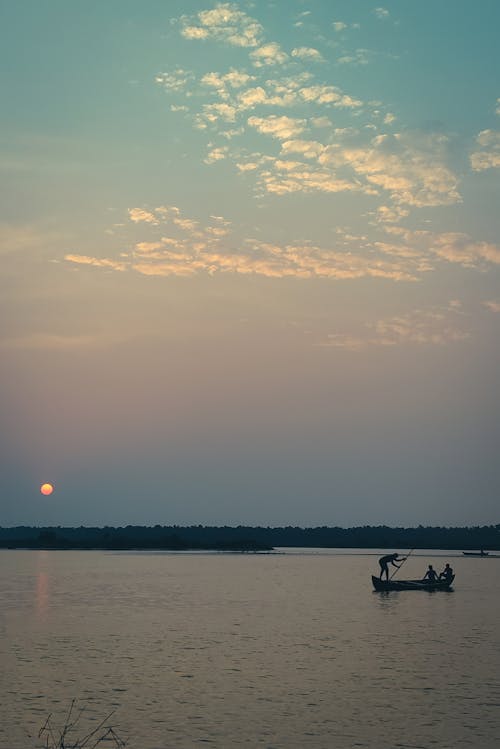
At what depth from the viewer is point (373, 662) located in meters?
42.6

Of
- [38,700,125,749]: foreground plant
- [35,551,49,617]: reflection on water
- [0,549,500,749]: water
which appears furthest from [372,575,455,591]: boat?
[38,700,125,749]: foreground plant

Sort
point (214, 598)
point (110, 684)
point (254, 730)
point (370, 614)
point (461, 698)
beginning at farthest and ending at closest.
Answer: point (214, 598) < point (370, 614) < point (110, 684) < point (461, 698) < point (254, 730)

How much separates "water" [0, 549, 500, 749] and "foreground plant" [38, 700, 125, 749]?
0.44 m

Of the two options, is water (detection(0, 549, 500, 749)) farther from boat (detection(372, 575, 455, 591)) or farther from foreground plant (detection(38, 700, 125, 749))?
boat (detection(372, 575, 455, 591))

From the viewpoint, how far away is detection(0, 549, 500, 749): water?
2805 cm

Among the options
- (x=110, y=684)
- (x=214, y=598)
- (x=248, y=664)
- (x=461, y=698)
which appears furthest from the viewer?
(x=214, y=598)

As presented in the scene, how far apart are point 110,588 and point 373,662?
57390 millimetres

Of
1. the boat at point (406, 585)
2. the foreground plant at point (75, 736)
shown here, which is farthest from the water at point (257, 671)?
the boat at point (406, 585)

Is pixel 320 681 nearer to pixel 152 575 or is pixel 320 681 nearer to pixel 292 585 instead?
pixel 292 585

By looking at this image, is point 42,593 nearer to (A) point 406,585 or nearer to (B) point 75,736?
(A) point 406,585

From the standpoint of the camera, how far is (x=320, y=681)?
37.0 m

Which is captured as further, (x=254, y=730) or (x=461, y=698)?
(x=461, y=698)

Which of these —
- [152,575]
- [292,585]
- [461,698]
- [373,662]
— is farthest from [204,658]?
[152,575]

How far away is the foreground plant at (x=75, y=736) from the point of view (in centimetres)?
2502
